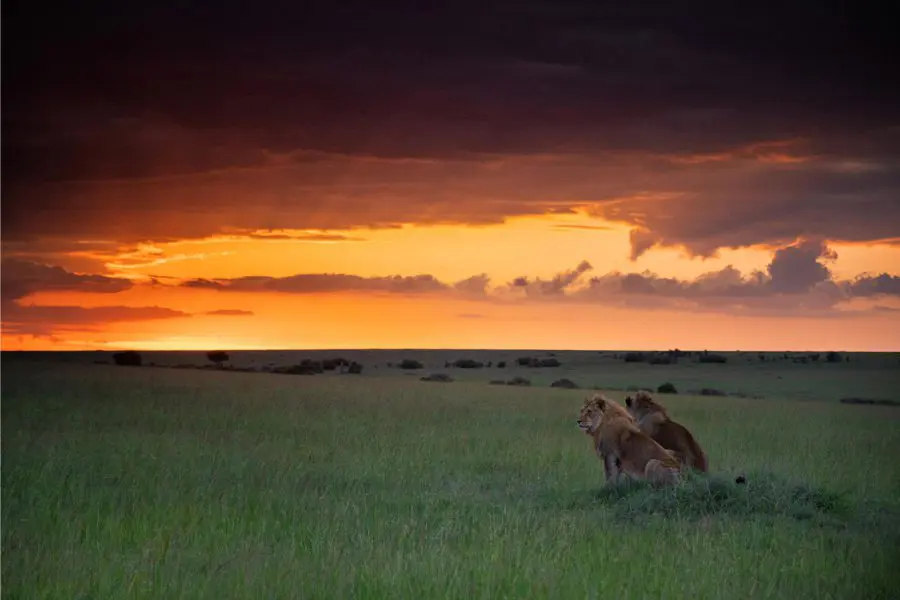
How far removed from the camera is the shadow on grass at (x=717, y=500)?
44.9 ft

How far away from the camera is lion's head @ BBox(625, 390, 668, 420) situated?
16148 mm

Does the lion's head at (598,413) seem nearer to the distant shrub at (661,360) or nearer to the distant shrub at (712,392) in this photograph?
the distant shrub at (712,392)

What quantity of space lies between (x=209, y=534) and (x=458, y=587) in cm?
410

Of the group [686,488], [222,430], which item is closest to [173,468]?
[222,430]

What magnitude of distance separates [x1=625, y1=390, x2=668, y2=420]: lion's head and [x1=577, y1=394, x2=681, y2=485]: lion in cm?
87

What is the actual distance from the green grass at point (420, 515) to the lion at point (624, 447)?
258 millimetres

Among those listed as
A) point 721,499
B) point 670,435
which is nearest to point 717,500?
point 721,499

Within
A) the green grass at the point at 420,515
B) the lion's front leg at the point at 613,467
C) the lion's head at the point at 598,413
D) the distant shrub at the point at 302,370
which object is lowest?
the green grass at the point at 420,515

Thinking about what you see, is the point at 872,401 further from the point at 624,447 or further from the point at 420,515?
the point at 420,515

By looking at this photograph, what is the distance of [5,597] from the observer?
9.87m

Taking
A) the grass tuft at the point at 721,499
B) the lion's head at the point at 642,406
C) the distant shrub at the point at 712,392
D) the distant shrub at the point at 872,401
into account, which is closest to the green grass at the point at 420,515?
the grass tuft at the point at 721,499

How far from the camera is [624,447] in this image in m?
14.8

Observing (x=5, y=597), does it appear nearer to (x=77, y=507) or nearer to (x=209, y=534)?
(x=209, y=534)

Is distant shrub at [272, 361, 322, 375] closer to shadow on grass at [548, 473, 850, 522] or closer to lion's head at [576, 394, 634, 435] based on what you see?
lion's head at [576, 394, 634, 435]
